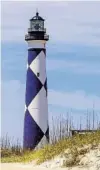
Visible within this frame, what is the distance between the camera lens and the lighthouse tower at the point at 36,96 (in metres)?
23.5

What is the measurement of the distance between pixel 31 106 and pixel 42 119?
2.19ft

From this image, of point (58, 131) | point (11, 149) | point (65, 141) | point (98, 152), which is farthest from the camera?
point (11, 149)

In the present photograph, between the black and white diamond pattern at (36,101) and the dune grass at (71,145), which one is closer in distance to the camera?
the dune grass at (71,145)

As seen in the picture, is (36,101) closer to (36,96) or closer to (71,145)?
(36,96)

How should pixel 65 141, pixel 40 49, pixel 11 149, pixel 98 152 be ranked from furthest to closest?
pixel 40 49, pixel 11 149, pixel 65 141, pixel 98 152

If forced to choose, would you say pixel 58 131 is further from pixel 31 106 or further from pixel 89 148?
pixel 89 148

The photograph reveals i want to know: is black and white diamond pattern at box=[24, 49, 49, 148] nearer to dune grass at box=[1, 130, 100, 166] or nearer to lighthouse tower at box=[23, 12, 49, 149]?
lighthouse tower at box=[23, 12, 49, 149]

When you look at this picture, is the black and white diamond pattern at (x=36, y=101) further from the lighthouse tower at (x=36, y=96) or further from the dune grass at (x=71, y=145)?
the dune grass at (x=71, y=145)

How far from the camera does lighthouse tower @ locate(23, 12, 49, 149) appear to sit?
77.0 feet

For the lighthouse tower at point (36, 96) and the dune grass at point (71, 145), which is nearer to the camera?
the dune grass at point (71, 145)

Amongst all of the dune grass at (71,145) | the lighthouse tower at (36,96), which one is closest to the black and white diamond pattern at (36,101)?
the lighthouse tower at (36,96)

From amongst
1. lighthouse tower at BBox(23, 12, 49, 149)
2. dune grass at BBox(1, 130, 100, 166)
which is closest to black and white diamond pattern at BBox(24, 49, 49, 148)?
lighthouse tower at BBox(23, 12, 49, 149)

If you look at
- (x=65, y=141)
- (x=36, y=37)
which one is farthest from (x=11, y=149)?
(x=65, y=141)

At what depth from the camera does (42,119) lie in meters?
23.7
